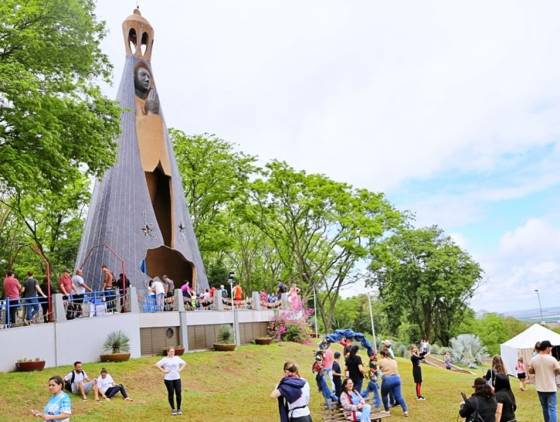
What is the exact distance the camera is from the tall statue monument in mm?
24688

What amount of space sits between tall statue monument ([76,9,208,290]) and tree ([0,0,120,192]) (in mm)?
8779

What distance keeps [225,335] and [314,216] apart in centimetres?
1372

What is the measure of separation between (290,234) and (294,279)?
4997mm

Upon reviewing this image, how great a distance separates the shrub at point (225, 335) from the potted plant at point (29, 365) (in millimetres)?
8216

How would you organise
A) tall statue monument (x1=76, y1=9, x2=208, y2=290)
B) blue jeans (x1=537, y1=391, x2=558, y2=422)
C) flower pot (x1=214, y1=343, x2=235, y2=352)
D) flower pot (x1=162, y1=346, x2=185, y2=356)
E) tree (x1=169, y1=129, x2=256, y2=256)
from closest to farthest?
blue jeans (x1=537, y1=391, x2=558, y2=422) → flower pot (x1=162, y1=346, x2=185, y2=356) → flower pot (x1=214, y1=343, x2=235, y2=352) → tall statue monument (x1=76, y1=9, x2=208, y2=290) → tree (x1=169, y1=129, x2=256, y2=256)

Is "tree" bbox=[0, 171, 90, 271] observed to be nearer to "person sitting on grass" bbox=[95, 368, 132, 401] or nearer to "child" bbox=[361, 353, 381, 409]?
"person sitting on grass" bbox=[95, 368, 132, 401]

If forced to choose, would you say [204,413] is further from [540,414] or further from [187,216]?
[187,216]

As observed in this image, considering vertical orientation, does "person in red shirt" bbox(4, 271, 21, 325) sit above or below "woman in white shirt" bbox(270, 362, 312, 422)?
above

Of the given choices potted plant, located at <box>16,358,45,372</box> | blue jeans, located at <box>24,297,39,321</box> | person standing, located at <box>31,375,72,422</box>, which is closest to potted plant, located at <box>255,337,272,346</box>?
blue jeans, located at <box>24,297,39,321</box>

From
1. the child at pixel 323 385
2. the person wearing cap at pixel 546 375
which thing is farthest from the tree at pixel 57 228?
the person wearing cap at pixel 546 375

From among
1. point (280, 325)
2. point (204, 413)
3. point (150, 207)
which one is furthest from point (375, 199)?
point (204, 413)

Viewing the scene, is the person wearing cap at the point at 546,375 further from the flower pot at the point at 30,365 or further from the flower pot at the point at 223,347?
the flower pot at the point at 223,347

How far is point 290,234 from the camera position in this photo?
3597 centimetres

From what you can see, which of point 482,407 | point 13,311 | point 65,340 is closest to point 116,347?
point 65,340
